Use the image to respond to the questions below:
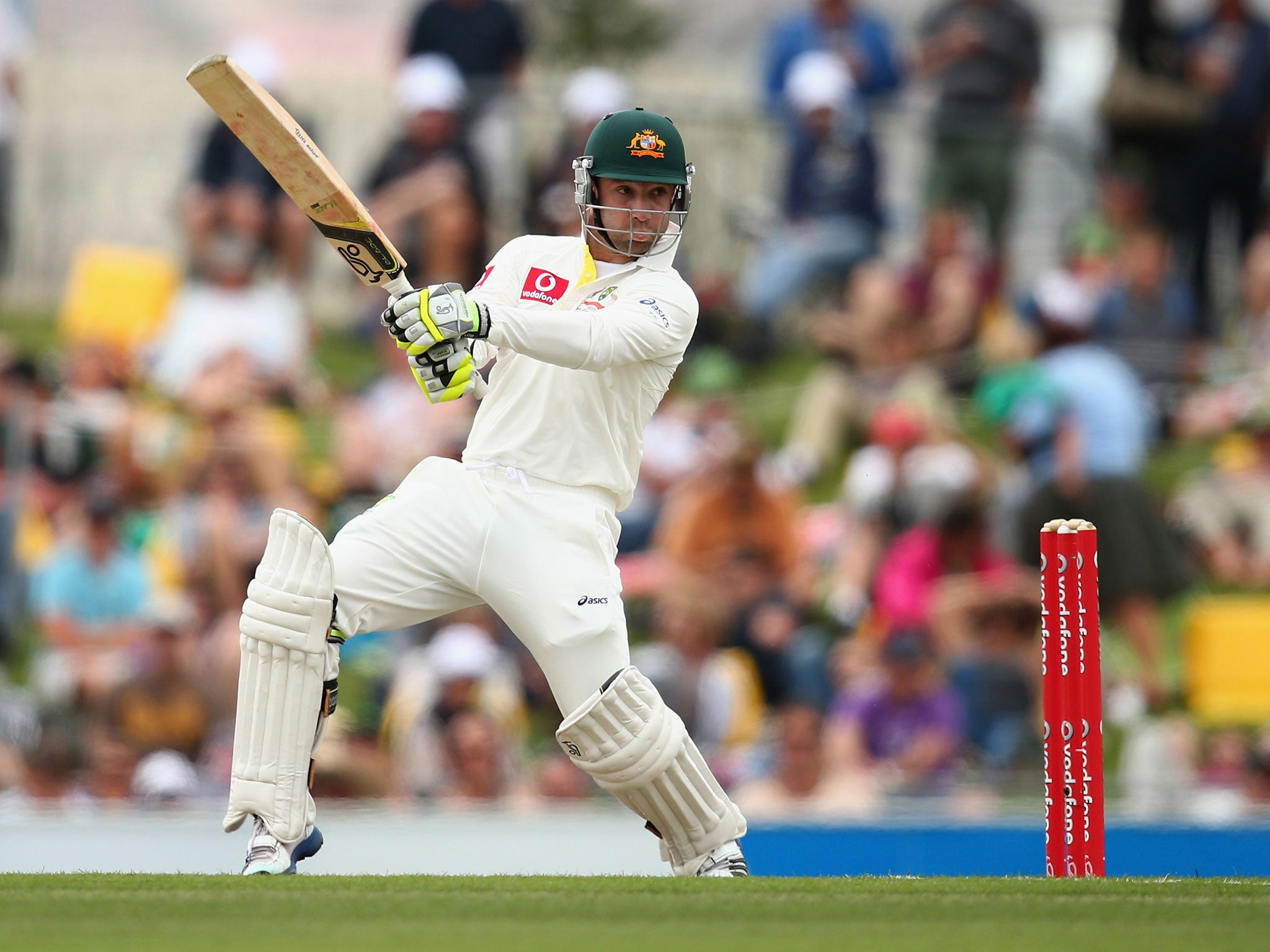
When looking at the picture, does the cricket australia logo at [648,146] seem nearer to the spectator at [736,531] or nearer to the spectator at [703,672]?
the spectator at [703,672]

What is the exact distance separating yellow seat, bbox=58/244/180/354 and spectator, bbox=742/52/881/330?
3.30 m

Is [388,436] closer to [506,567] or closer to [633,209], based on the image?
[633,209]

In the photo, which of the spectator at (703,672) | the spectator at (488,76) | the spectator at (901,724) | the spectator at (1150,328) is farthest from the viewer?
the spectator at (488,76)

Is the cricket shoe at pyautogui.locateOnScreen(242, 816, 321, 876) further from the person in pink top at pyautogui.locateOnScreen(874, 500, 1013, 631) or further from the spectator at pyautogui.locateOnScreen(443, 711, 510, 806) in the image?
the person in pink top at pyautogui.locateOnScreen(874, 500, 1013, 631)

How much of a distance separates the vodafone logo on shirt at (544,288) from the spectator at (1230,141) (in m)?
6.82

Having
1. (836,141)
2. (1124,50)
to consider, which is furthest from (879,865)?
(1124,50)

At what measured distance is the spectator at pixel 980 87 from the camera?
1091cm

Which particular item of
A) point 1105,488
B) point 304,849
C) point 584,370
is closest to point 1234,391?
point 1105,488

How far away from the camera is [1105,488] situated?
379 inches

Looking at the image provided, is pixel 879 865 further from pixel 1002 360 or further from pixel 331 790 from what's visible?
pixel 1002 360

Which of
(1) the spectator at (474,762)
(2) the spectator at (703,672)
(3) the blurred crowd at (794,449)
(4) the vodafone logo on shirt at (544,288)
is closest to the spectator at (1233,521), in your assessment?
(3) the blurred crowd at (794,449)

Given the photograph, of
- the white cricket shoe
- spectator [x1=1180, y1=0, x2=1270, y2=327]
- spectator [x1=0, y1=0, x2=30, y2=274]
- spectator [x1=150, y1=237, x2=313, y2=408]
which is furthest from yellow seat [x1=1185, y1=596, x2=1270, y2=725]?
spectator [x1=0, y1=0, x2=30, y2=274]

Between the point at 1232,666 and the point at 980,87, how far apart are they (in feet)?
12.5

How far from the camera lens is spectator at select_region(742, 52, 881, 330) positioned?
10.8 metres
